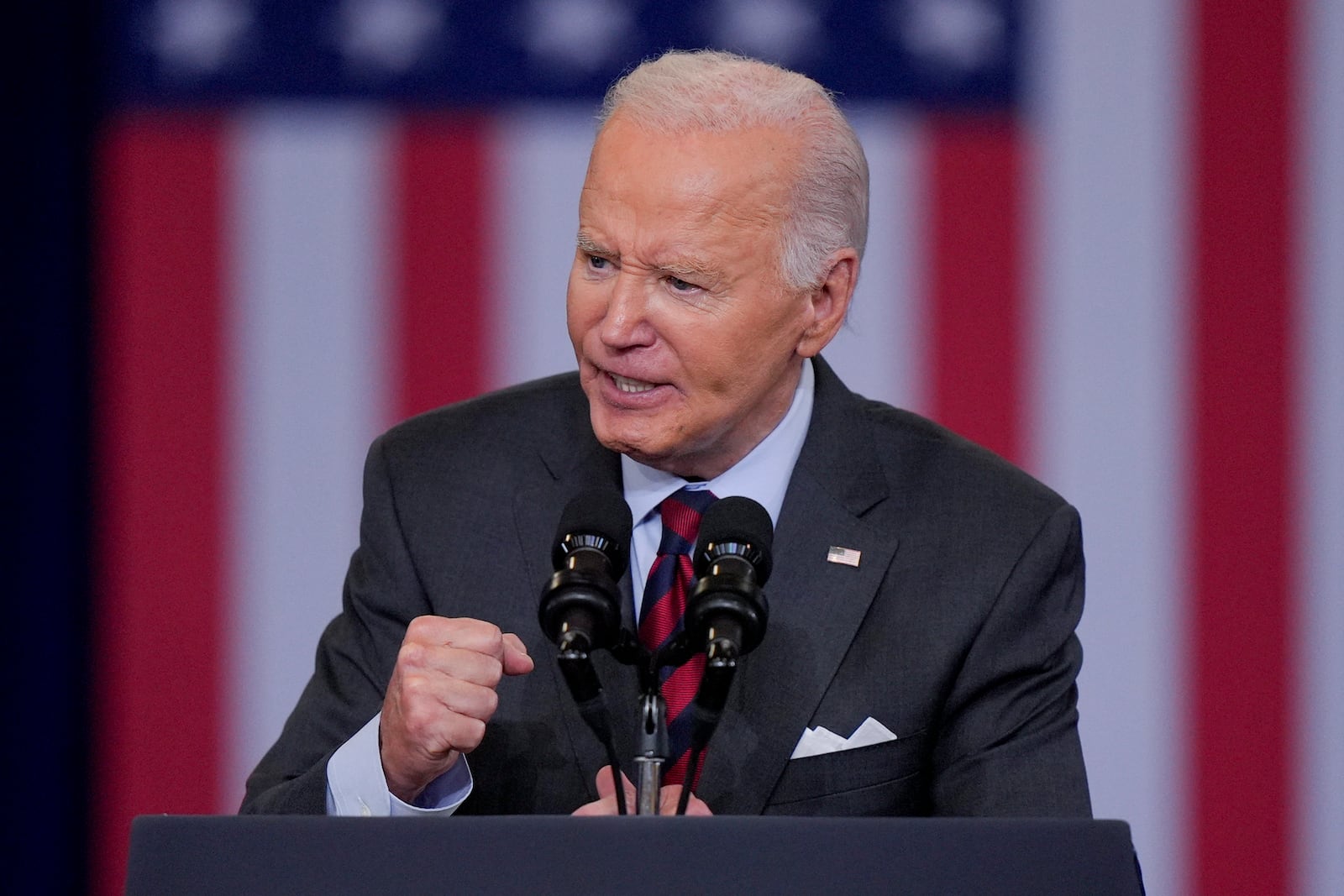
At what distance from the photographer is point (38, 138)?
3158mm

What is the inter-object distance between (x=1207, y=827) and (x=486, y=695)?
2.21 meters

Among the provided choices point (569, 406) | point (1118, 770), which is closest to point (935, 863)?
point (569, 406)

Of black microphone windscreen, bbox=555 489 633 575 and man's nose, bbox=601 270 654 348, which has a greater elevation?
man's nose, bbox=601 270 654 348

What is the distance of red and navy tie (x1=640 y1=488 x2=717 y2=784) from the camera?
5.95ft

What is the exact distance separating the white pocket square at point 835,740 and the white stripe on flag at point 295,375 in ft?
5.32

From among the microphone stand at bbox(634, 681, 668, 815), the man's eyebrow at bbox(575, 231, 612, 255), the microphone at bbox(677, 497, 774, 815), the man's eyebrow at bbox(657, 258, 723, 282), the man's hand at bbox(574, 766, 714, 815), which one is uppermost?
the man's eyebrow at bbox(575, 231, 612, 255)

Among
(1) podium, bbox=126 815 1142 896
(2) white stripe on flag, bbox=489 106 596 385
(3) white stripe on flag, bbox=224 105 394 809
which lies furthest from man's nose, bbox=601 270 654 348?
(3) white stripe on flag, bbox=224 105 394 809

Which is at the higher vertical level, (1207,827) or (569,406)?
(569,406)

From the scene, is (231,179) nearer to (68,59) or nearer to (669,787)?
(68,59)

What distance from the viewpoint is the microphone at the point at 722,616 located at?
1303 mm

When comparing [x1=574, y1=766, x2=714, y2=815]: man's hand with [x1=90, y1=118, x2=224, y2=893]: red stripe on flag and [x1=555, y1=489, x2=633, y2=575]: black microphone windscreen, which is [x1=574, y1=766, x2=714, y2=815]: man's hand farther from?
[x1=90, y1=118, x2=224, y2=893]: red stripe on flag

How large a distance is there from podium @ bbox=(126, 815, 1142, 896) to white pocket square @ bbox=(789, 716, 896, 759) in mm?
651

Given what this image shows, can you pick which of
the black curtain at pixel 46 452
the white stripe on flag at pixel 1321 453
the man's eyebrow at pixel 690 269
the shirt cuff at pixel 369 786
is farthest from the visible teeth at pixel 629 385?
the white stripe on flag at pixel 1321 453

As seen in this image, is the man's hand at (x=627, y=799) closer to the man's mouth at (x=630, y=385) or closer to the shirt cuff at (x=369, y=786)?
the shirt cuff at (x=369, y=786)
